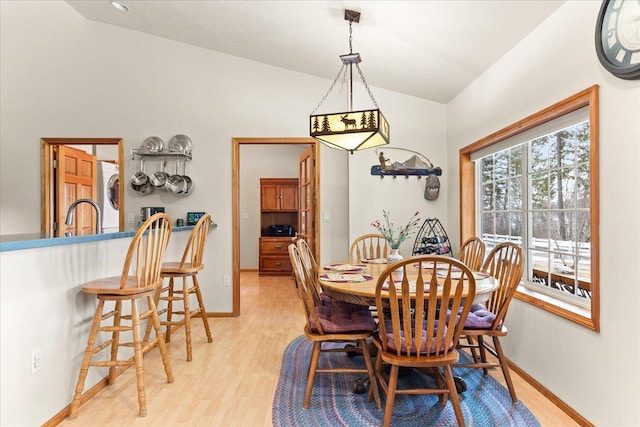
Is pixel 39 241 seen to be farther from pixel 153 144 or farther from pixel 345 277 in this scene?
pixel 153 144

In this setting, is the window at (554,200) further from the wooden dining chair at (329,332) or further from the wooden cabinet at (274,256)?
the wooden cabinet at (274,256)

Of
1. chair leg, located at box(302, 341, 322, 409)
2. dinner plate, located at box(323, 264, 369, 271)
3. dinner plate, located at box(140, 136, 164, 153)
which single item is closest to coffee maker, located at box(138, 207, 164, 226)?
dinner plate, located at box(140, 136, 164, 153)

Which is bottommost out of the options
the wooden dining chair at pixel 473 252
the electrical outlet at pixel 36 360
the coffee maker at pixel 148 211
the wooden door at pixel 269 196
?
the electrical outlet at pixel 36 360

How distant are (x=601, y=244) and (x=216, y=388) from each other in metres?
2.39

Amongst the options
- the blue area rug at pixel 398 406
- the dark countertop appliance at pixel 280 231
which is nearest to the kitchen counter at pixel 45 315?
the blue area rug at pixel 398 406

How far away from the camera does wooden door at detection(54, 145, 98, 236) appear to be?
415cm

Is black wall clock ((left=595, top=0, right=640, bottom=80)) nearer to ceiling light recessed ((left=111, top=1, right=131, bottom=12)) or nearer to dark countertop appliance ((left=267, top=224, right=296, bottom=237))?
ceiling light recessed ((left=111, top=1, right=131, bottom=12))

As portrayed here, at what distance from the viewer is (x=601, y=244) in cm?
183

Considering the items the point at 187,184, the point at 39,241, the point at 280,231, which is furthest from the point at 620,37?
the point at 280,231

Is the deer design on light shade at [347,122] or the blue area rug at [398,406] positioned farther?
the deer design on light shade at [347,122]

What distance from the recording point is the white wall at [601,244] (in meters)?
1.65

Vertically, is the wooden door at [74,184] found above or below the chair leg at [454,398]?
above

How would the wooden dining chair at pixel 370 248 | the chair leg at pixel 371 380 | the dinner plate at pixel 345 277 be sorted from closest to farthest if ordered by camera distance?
1. the chair leg at pixel 371 380
2. the dinner plate at pixel 345 277
3. the wooden dining chair at pixel 370 248

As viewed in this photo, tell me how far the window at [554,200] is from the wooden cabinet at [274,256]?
401 centimetres
